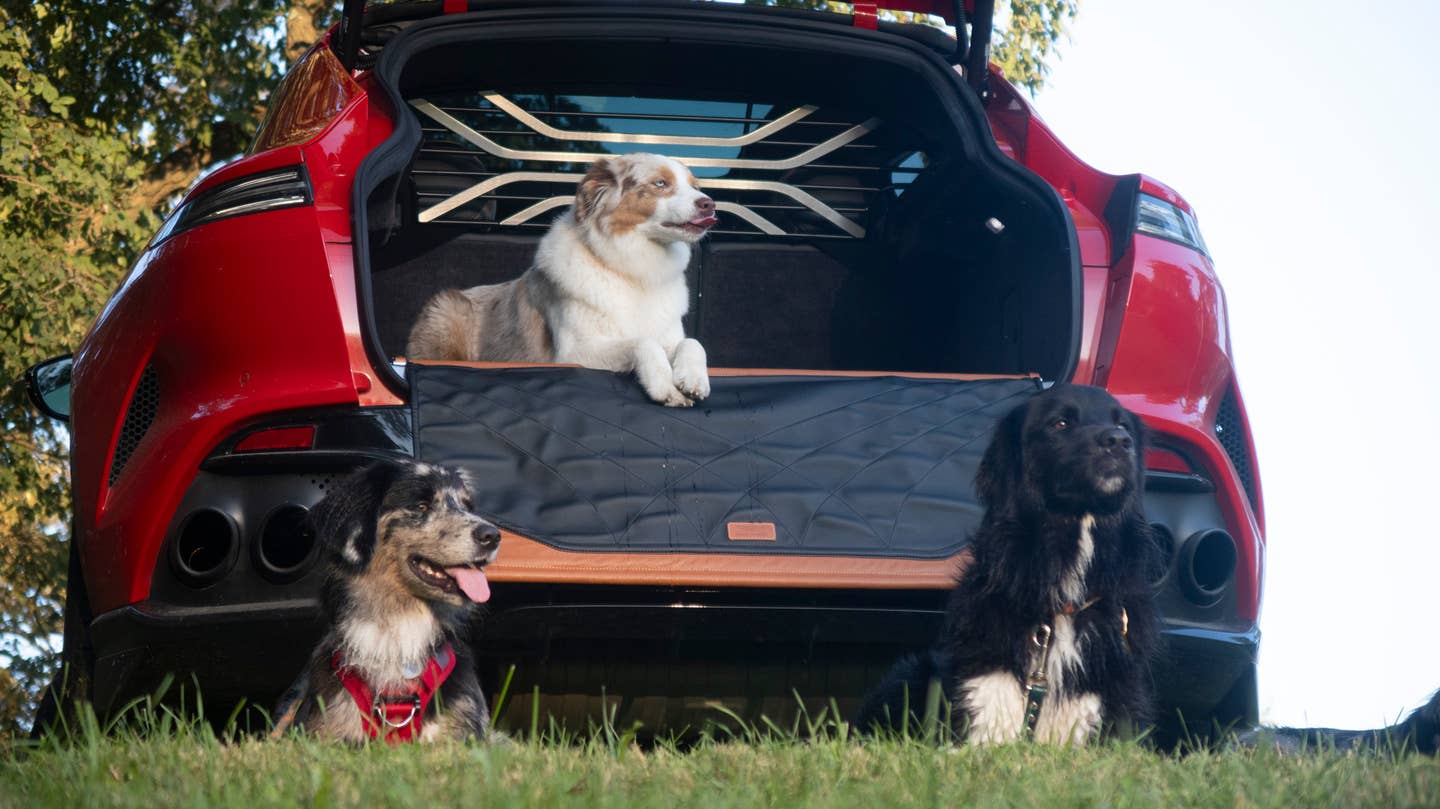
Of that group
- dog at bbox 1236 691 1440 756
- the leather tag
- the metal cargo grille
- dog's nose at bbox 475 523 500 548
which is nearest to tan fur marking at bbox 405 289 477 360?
the metal cargo grille

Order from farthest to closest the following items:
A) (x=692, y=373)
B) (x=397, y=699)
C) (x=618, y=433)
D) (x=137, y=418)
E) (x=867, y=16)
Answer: (x=867, y=16)
(x=692, y=373)
(x=618, y=433)
(x=137, y=418)
(x=397, y=699)

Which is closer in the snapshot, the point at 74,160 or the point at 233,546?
the point at 233,546

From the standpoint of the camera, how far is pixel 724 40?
4715mm

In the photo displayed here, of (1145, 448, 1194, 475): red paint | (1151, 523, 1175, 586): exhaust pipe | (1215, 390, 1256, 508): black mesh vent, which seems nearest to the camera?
(1151, 523, 1175, 586): exhaust pipe

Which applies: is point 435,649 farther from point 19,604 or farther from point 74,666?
point 19,604

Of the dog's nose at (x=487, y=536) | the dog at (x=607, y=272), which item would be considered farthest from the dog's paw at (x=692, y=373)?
the dog's nose at (x=487, y=536)

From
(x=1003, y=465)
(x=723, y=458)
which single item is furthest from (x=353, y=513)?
(x=1003, y=465)

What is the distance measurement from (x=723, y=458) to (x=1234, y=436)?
57.7 inches

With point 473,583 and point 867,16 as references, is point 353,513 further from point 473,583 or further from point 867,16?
point 867,16

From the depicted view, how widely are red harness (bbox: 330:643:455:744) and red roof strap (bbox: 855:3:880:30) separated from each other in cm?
245

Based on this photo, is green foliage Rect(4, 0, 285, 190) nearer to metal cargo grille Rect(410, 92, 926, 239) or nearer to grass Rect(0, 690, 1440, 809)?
metal cargo grille Rect(410, 92, 926, 239)

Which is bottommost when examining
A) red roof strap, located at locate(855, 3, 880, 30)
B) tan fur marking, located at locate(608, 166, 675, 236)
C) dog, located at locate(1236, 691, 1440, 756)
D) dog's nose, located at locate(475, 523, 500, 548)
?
dog, located at locate(1236, 691, 1440, 756)

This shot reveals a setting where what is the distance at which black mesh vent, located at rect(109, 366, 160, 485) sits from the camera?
3.81m

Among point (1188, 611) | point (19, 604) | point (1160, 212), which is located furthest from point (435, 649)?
point (19, 604)
